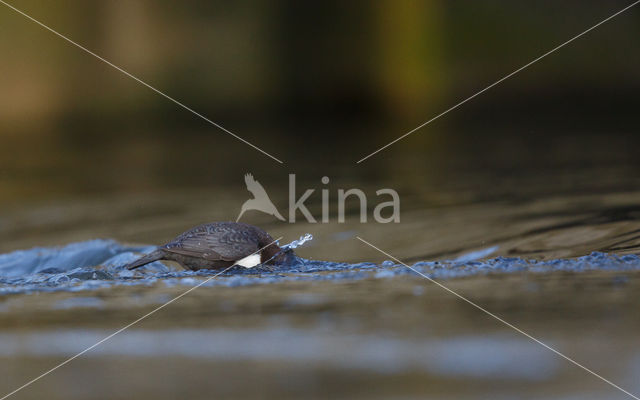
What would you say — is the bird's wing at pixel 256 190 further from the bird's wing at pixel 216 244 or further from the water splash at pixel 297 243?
the bird's wing at pixel 216 244

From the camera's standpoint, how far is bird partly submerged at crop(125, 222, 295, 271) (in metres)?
7.96

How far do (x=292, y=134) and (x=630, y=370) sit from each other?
12679mm

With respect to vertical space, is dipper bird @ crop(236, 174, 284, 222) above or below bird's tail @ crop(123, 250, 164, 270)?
above

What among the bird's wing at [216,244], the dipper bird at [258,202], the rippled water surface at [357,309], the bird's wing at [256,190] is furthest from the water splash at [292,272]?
the bird's wing at [256,190]

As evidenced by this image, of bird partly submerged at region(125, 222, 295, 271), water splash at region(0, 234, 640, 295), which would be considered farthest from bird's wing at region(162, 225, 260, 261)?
water splash at region(0, 234, 640, 295)

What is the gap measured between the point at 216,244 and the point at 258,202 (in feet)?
12.4

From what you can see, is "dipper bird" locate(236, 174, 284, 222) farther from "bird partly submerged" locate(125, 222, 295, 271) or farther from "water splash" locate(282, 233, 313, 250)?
"bird partly submerged" locate(125, 222, 295, 271)

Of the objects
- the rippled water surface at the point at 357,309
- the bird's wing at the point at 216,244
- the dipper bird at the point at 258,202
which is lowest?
the rippled water surface at the point at 357,309

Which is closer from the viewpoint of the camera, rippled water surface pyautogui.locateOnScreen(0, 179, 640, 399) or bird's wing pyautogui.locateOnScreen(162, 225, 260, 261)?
rippled water surface pyautogui.locateOnScreen(0, 179, 640, 399)

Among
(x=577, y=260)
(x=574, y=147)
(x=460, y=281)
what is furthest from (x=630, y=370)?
(x=574, y=147)

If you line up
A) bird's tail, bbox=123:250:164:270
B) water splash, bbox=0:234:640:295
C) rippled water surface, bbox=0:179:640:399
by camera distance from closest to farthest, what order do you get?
rippled water surface, bbox=0:179:640:399 < water splash, bbox=0:234:640:295 < bird's tail, bbox=123:250:164:270

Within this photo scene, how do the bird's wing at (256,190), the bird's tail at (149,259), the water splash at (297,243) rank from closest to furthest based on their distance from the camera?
the bird's tail at (149,259) < the water splash at (297,243) < the bird's wing at (256,190)

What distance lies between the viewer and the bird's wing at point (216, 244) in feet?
26.1

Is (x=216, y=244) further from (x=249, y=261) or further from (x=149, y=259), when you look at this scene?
(x=149, y=259)
